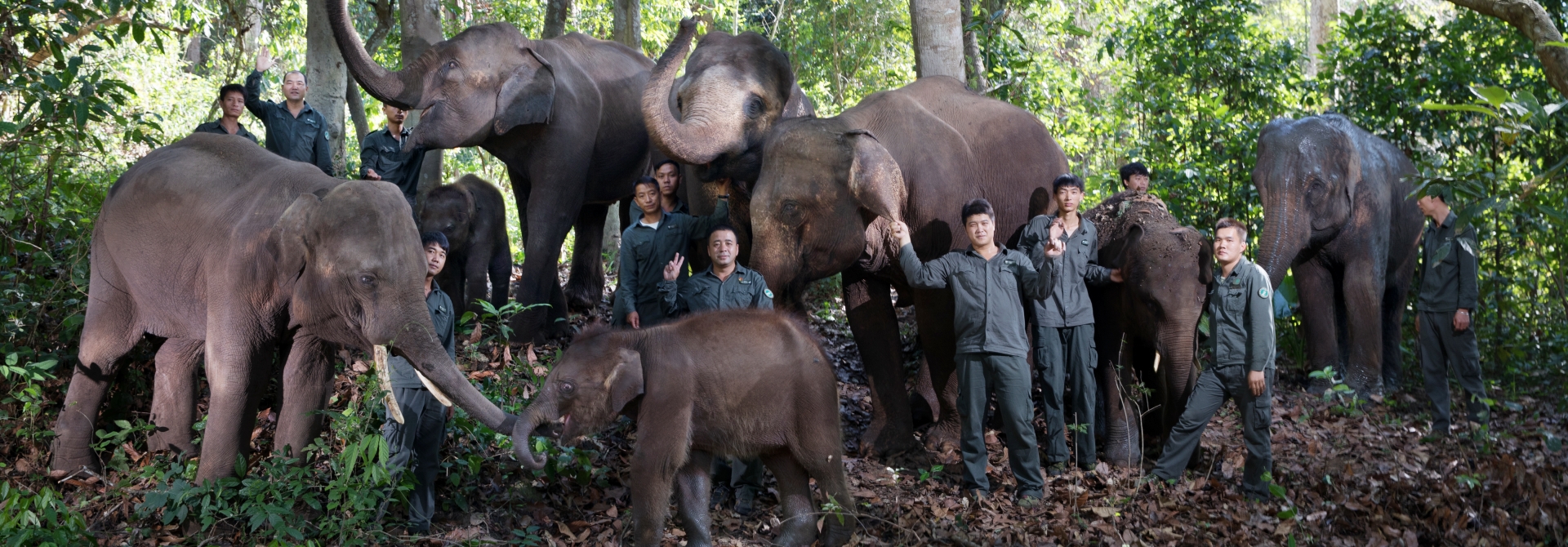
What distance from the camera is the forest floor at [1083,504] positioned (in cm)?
569

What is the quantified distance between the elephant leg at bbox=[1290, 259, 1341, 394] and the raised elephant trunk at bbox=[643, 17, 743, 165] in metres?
4.69

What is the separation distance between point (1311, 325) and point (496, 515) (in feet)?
21.1

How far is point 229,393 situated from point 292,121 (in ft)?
11.4

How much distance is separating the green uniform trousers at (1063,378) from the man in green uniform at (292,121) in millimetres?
5068

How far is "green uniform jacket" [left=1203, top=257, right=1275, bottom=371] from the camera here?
21.1ft

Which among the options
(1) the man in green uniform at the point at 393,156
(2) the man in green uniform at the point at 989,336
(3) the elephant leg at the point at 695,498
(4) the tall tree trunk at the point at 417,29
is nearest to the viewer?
(3) the elephant leg at the point at 695,498

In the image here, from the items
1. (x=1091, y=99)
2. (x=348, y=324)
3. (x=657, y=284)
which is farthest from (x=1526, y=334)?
(x=348, y=324)

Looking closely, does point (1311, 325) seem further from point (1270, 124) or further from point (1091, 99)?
point (1091, 99)

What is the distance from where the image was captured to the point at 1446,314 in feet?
26.2

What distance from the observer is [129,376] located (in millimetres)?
7059

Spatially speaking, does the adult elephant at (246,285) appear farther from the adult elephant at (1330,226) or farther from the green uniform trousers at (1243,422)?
the adult elephant at (1330,226)

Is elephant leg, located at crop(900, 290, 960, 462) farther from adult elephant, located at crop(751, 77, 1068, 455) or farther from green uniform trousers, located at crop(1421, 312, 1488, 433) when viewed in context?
green uniform trousers, located at crop(1421, 312, 1488, 433)

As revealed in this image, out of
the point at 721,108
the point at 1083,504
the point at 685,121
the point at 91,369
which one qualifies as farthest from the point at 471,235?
the point at 1083,504

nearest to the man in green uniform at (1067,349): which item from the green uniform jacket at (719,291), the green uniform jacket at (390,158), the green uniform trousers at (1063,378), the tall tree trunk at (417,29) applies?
the green uniform trousers at (1063,378)
